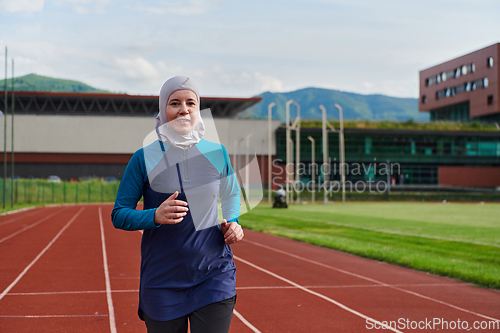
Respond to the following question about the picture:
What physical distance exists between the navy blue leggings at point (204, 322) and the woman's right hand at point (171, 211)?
1.70 ft

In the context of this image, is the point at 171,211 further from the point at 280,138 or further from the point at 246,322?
the point at 280,138

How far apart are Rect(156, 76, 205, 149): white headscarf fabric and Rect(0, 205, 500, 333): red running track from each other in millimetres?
4438

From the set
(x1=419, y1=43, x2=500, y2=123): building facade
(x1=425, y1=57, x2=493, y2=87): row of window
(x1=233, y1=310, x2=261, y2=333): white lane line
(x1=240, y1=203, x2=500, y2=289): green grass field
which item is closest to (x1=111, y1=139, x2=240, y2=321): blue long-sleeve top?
(x1=233, y1=310, x2=261, y2=333): white lane line

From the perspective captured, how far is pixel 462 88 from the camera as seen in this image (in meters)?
83.6

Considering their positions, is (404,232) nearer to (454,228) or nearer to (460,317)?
(454,228)

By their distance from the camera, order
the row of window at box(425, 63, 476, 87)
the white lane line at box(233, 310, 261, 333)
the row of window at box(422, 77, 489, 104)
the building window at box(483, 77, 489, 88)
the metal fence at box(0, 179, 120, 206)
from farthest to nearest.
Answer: the row of window at box(425, 63, 476, 87) < the row of window at box(422, 77, 489, 104) < the building window at box(483, 77, 489, 88) < the metal fence at box(0, 179, 120, 206) < the white lane line at box(233, 310, 261, 333)

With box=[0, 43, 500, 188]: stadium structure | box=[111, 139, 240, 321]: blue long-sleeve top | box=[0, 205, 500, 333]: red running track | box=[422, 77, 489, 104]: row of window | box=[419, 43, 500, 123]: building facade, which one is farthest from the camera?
box=[422, 77, 489, 104]: row of window

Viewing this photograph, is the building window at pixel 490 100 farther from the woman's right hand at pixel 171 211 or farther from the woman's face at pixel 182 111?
the woman's right hand at pixel 171 211

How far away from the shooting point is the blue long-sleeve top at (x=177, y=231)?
9.02 ft

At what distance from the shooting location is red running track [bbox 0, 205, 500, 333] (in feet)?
23.0

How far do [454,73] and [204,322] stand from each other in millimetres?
89745

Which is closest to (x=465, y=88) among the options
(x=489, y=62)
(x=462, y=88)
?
(x=462, y=88)

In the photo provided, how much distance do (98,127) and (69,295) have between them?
6407cm

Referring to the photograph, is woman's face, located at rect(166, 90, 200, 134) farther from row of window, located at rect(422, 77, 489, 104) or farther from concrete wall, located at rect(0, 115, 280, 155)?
row of window, located at rect(422, 77, 489, 104)
